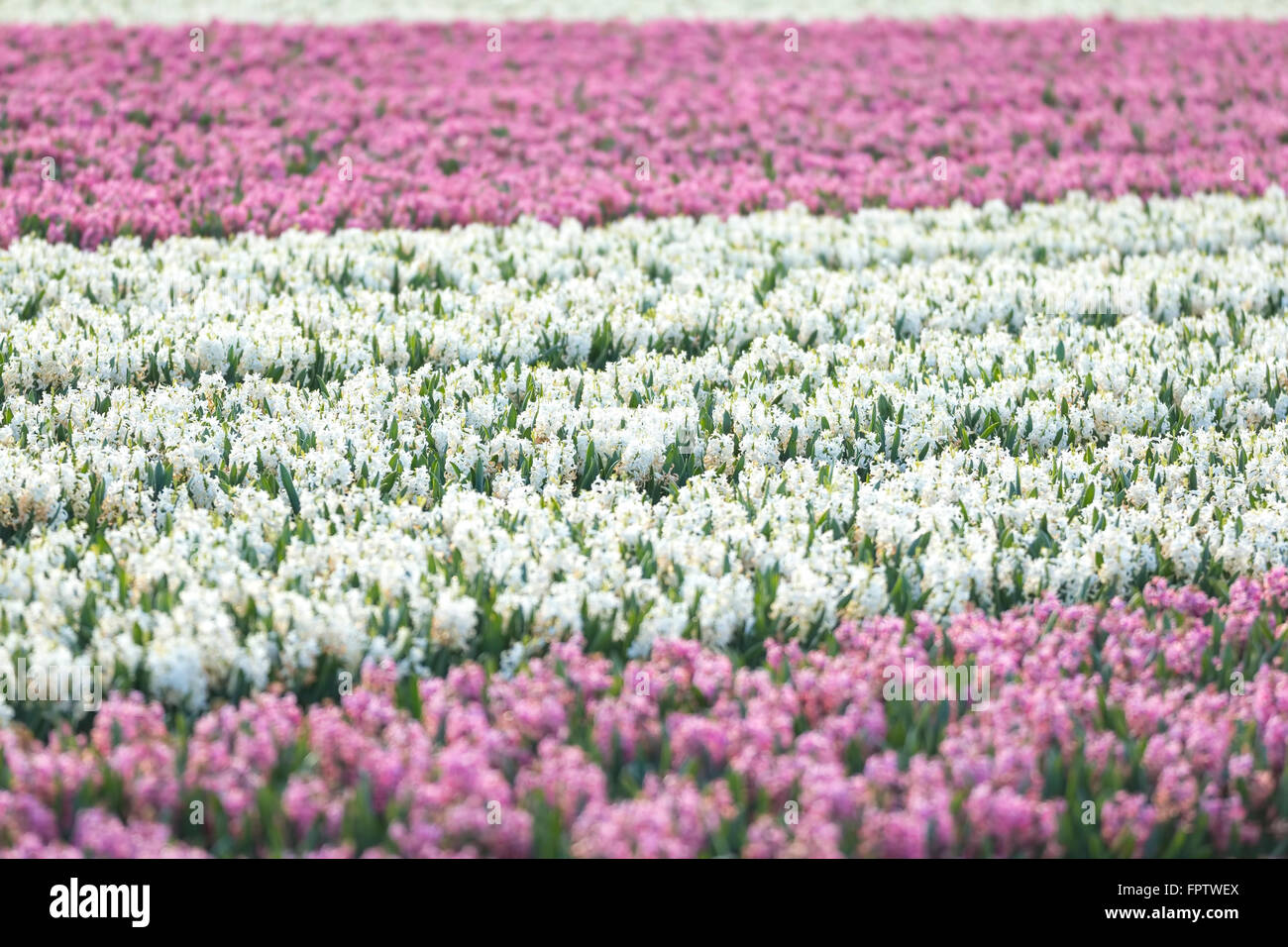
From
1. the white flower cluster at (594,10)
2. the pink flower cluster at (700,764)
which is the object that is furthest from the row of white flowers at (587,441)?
the white flower cluster at (594,10)

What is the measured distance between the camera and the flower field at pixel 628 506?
10.6 ft

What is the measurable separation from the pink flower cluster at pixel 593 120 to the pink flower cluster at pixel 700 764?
717 cm

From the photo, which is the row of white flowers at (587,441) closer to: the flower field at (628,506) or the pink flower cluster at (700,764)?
the flower field at (628,506)

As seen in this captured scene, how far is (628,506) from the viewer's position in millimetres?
4734

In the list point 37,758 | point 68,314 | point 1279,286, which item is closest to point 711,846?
point 37,758

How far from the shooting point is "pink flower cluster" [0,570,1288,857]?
3.04 meters

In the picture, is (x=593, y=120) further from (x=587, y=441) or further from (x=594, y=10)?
(x=587, y=441)

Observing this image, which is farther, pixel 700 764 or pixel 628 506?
pixel 628 506

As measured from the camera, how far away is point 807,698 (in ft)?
11.9

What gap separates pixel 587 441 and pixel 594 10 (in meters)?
15.5

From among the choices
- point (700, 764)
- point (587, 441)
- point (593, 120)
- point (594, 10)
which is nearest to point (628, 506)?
point (587, 441)

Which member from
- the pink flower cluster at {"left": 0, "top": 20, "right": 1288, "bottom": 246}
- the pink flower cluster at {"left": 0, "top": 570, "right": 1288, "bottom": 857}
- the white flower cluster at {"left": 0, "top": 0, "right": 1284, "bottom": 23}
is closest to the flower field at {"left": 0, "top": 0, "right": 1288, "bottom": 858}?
the pink flower cluster at {"left": 0, "top": 570, "right": 1288, "bottom": 857}
